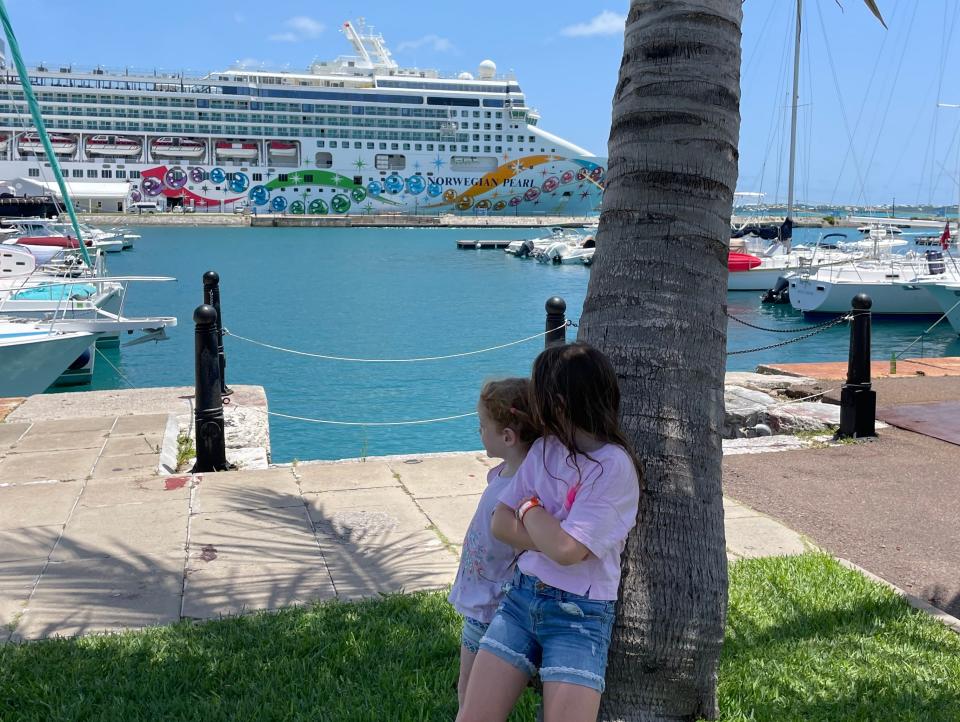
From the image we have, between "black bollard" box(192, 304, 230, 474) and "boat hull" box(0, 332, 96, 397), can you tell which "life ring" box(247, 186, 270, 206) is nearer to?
"boat hull" box(0, 332, 96, 397)

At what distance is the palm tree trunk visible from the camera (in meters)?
2.52

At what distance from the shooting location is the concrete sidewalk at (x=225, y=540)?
149 inches

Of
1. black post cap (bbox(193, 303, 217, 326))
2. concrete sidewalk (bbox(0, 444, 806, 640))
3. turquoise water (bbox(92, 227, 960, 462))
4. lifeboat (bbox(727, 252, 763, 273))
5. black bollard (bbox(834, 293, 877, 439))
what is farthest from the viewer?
lifeboat (bbox(727, 252, 763, 273))

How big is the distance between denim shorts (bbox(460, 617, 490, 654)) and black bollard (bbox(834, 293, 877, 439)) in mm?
5059

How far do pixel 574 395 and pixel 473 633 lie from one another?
2.44 ft

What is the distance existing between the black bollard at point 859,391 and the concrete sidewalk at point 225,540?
2082 mm

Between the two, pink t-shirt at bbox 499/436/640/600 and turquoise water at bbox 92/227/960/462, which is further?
turquoise water at bbox 92/227/960/462

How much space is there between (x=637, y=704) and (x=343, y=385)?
13303 mm

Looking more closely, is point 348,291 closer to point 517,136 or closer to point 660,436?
point 660,436

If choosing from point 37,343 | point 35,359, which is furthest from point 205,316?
point 35,359

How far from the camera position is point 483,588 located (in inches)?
99.0

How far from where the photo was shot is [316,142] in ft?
303

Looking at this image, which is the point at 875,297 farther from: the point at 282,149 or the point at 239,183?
the point at 282,149

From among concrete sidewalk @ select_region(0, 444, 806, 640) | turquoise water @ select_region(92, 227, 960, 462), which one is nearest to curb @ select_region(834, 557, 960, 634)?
concrete sidewalk @ select_region(0, 444, 806, 640)
